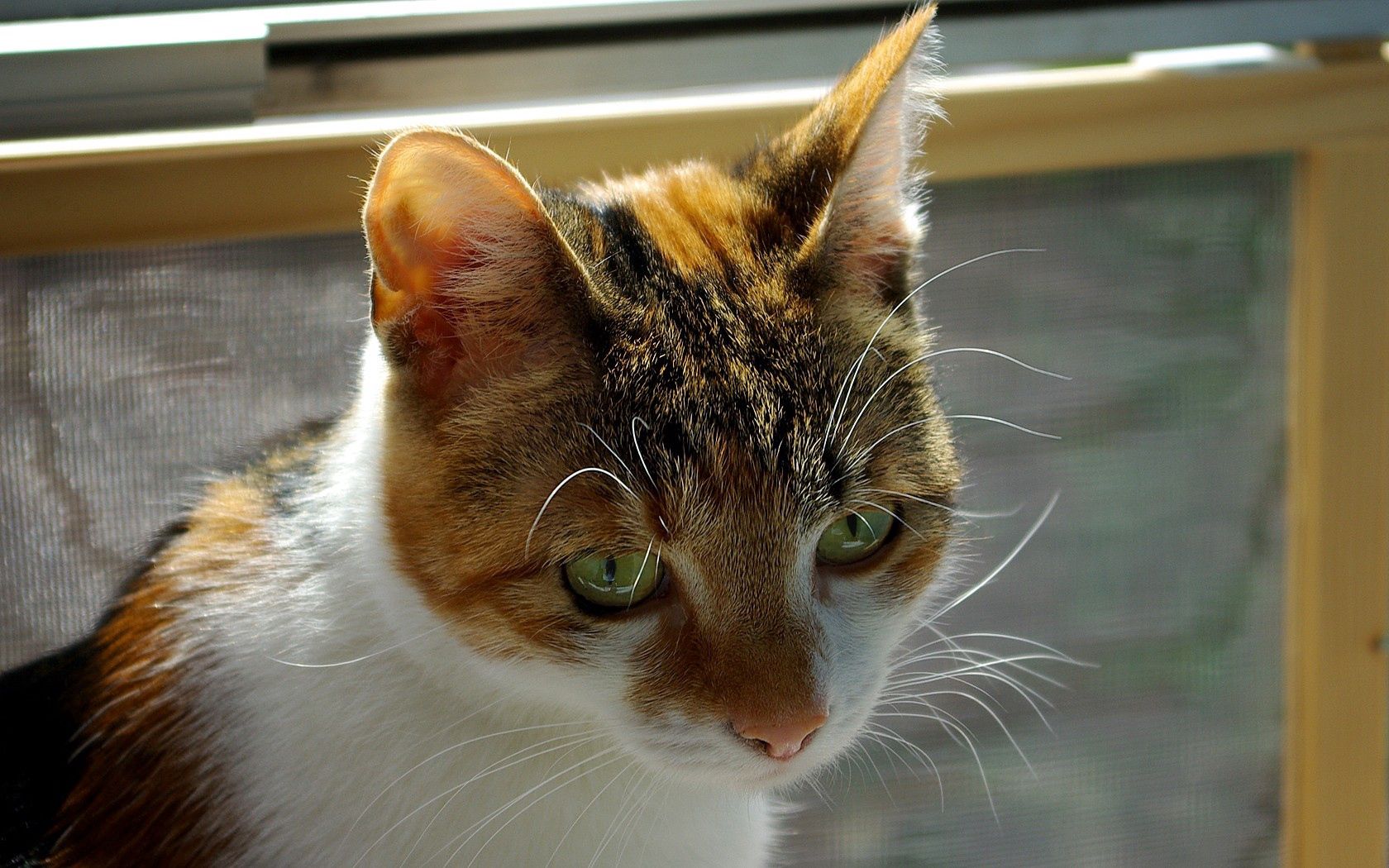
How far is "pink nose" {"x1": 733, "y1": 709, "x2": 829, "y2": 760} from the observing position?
2.91ft

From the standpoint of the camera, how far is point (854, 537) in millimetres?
985

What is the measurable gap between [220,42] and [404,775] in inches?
28.0

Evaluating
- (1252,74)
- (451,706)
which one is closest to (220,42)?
(451,706)

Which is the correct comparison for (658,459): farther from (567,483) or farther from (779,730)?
(779,730)

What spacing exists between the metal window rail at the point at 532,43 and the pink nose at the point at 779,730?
758mm

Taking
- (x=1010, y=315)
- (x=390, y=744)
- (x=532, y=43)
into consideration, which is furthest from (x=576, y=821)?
(x=532, y=43)

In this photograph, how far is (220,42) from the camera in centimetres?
120

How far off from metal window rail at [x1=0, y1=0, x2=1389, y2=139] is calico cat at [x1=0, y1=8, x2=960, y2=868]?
1.17 feet

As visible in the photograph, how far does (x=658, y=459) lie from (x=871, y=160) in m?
0.28

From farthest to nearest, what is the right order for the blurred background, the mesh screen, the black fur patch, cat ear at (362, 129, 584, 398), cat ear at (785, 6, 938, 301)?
1. the mesh screen
2. the blurred background
3. the black fur patch
4. cat ear at (785, 6, 938, 301)
5. cat ear at (362, 129, 584, 398)

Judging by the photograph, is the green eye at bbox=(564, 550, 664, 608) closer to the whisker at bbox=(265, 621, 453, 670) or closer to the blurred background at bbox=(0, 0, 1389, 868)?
the whisker at bbox=(265, 621, 453, 670)

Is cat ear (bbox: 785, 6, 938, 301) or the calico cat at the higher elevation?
cat ear (bbox: 785, 6, 938, 301)

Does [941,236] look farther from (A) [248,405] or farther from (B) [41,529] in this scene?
(B) [41,529]

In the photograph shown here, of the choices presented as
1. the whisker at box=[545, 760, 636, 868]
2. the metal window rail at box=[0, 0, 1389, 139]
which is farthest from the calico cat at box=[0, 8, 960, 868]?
the metal window rail at box=[0, 0, 1389, 139]
